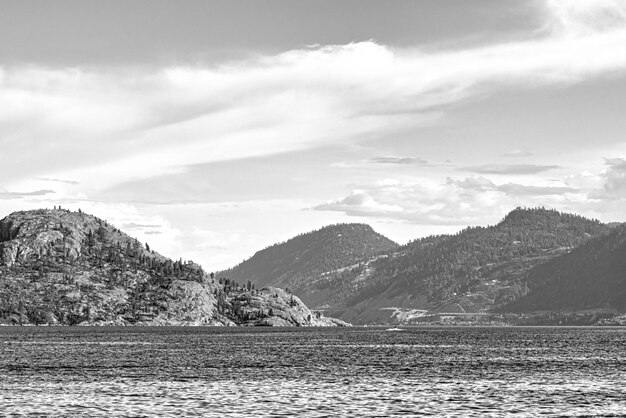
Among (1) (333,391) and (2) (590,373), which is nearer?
(1) (333,391)

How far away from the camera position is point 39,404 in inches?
3836

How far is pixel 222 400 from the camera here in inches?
4033

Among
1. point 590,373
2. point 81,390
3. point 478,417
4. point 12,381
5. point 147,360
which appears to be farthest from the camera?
point 147,360

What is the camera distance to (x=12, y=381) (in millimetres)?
125125

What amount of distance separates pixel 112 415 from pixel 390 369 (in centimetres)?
7400

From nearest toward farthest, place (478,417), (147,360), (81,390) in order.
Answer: (478,417) < (81,390) < (147,360)

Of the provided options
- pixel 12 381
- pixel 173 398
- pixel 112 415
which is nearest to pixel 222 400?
pixel 173 398

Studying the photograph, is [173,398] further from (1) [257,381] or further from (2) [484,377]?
(2) [484,377]

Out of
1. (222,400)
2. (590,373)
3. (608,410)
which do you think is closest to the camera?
(608,410)

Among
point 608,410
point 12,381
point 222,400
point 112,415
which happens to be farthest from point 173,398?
point 608,410

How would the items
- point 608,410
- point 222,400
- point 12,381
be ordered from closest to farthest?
point 608,410, point 222,400, point 12,381

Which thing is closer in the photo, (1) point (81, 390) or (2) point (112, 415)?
(2) point (112, 415)

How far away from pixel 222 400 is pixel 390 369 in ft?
190

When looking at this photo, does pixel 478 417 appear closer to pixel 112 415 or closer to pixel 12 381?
pixel 112 415
